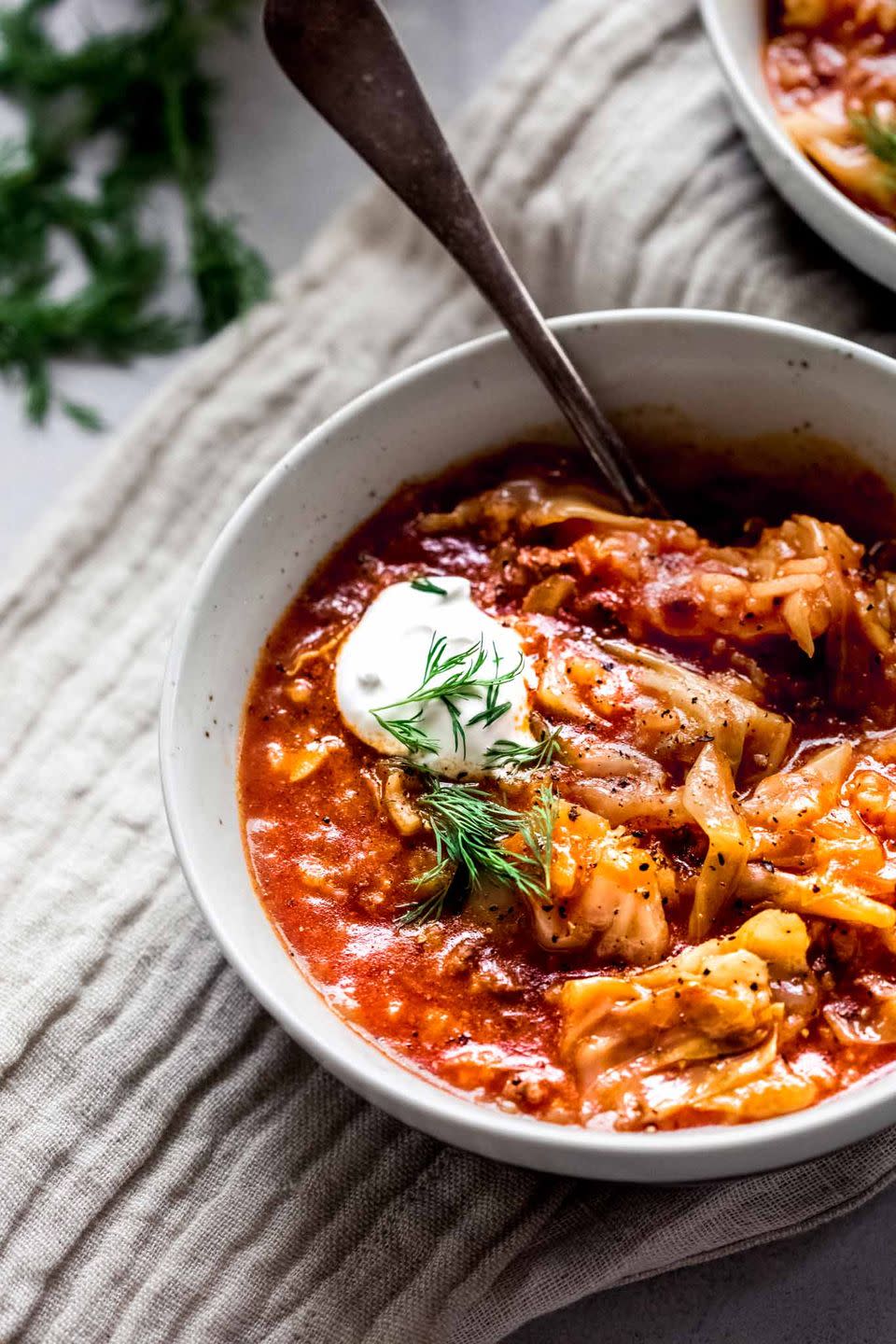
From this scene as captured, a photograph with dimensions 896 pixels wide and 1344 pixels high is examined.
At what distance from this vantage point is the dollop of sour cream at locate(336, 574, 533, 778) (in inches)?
126

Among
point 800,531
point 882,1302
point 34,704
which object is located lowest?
point 882,1302

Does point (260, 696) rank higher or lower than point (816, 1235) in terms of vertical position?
higher

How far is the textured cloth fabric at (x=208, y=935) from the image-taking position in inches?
126

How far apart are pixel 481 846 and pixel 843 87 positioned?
255 centimetres

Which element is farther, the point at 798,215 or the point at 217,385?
the point at 217,385

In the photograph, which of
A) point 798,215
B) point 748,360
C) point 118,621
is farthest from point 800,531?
point 118,621

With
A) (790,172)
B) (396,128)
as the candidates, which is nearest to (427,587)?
(396,128)

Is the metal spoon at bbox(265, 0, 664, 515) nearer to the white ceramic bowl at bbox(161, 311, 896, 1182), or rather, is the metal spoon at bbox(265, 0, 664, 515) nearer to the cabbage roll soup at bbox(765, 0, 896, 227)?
the white ceramic bowl at bbox(161, 311, 896, 1182)

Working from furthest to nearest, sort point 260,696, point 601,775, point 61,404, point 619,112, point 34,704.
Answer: point 61,404 < point 619,112 < point 34,704 < point 260,696 < point 601,775

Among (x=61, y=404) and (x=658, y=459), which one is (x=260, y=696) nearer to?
(x=658, y=459)

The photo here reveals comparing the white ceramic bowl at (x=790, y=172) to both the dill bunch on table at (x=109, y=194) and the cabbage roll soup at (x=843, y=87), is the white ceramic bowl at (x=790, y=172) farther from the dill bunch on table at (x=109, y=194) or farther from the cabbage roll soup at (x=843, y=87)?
the dill bunch on table at (x=109, y=194)

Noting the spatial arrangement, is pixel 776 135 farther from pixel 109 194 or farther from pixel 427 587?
pixel 109 194

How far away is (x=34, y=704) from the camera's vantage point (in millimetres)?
4098

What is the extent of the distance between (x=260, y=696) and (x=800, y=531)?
1.30 metres
